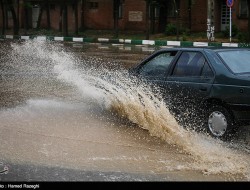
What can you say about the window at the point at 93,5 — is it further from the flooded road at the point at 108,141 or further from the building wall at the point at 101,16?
the flooded road at the point at 108,141

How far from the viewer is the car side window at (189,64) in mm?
8008

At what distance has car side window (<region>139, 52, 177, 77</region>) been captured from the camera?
860 cm

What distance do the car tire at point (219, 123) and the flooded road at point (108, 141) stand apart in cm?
13

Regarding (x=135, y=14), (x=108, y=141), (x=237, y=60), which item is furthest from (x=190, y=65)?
(x=135, y=14)

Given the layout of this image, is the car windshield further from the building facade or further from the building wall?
the building wall

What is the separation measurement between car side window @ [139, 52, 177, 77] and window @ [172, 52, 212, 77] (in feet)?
0.75

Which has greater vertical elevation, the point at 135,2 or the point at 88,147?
the point at 135,2

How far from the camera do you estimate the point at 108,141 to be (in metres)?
7.79

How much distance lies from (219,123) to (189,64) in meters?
1.19

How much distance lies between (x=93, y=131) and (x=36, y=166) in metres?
2.18

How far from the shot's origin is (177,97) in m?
8.16

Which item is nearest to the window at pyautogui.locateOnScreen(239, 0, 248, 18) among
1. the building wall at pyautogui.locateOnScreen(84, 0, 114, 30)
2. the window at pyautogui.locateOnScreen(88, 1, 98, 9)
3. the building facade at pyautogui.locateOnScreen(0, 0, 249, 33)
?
the building facade at pyautogui.locateOnScreen(0, 0, 249, 33)
